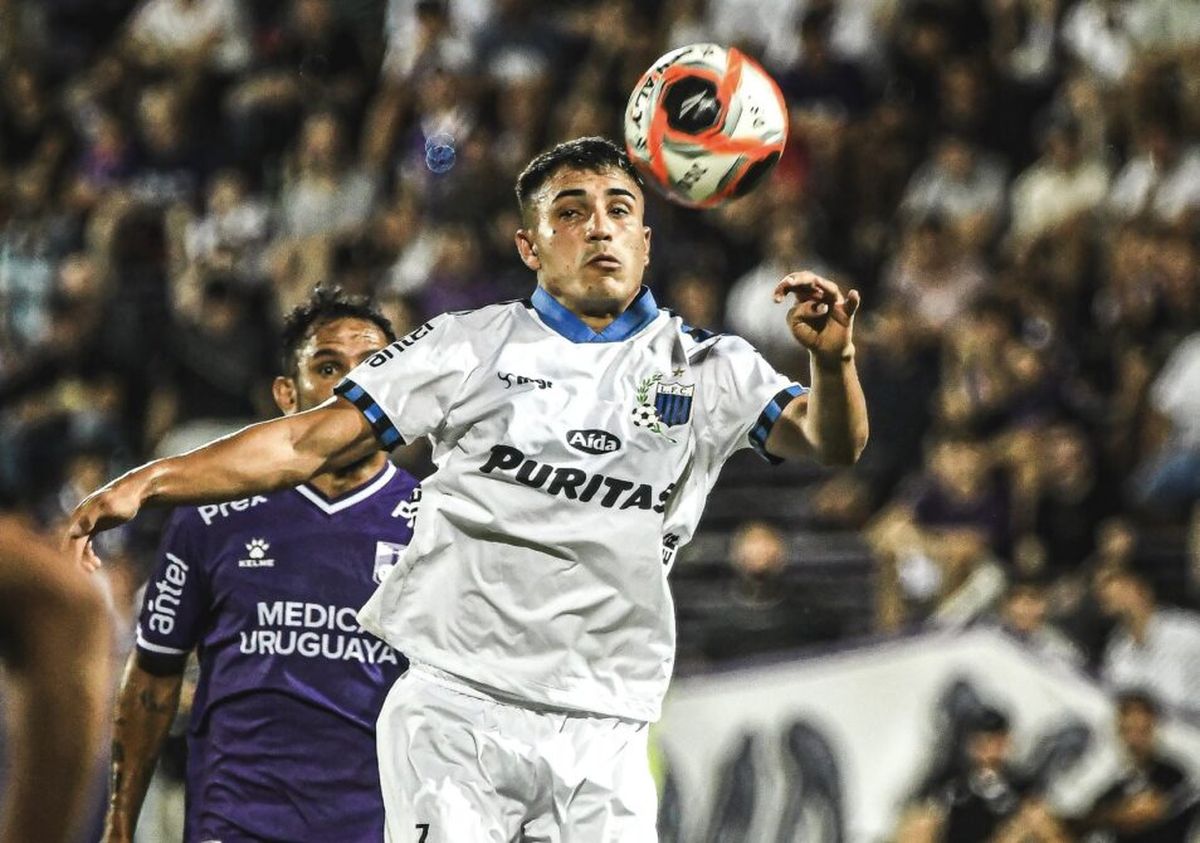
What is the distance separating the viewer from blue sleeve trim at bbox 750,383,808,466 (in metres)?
4.95

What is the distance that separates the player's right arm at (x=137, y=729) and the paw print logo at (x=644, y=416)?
1798 mm

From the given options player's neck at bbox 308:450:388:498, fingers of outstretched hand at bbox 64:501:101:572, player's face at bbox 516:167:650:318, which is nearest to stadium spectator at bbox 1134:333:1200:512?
player's neck at bbox 308:450:388:498

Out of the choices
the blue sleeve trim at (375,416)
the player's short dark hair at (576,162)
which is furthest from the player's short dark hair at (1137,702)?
the blue sleeve trim at (375,416)

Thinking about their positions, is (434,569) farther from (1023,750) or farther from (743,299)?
(743,299)

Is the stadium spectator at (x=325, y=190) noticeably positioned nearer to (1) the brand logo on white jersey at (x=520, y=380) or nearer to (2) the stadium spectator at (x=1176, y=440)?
(2) the stadium spectator at (x=1176, y=440)

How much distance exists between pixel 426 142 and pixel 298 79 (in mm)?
1905

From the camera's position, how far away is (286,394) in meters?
6.20

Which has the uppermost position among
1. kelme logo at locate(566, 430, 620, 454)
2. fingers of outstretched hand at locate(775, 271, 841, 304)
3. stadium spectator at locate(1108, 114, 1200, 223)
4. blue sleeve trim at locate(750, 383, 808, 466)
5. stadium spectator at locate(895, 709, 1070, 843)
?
stadium spectator at locate(1108, 114, 1200, 223)

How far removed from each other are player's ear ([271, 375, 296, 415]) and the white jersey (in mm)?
1269

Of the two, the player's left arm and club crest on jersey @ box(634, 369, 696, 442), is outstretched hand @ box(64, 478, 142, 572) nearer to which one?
club crest on jersey @ box(634, 369, 696, 442)

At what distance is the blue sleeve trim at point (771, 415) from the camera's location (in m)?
4.95

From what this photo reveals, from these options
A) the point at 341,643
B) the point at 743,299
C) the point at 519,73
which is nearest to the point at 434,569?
the point at 341,643

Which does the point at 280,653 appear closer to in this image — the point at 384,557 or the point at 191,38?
the point at 384,557

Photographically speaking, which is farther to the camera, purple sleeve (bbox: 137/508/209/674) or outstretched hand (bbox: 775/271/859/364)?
purple sleeve (bbox: 137/508/209/674)
